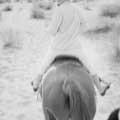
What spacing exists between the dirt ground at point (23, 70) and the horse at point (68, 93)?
1528 mm

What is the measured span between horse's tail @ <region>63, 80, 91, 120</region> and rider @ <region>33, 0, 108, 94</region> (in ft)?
1.35

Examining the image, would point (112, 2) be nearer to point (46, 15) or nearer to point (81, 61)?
point (46, 15)

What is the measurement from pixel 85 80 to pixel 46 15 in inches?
287

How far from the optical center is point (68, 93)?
76.7 inches

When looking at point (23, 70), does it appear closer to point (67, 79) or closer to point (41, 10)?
point (67, 79)

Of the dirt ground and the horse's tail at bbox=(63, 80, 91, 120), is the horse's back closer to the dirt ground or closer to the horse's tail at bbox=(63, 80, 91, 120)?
the horse's tail at bbox=(63, 80, 91, 120)

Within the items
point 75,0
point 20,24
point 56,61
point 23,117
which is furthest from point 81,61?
point 75,0

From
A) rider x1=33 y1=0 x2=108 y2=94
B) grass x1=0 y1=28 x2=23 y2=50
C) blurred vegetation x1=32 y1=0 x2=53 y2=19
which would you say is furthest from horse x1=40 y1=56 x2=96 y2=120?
blurred vegetation x1=32 y1=0 x2=53 y2=19

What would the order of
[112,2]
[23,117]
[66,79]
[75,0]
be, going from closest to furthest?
[66,79], [23,117], [112,2], [75,0]

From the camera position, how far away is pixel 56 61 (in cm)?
235

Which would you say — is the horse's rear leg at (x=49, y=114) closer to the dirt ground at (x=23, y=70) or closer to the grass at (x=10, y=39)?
the dirt ground at (x=23, y=70)

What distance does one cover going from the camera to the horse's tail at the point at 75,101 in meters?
1.94

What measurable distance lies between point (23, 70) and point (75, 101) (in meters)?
3.50

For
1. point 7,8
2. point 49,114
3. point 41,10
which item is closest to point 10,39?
point 41,10
